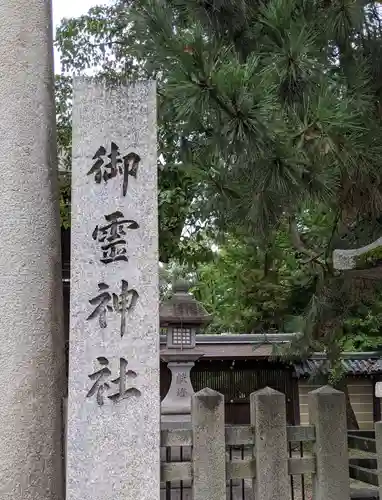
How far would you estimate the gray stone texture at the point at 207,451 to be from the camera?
3.86 metres

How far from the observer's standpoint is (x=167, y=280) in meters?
12.4

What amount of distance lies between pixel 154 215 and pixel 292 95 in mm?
1177

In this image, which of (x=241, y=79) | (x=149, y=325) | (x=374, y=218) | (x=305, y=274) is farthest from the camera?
(x=305, y=274)

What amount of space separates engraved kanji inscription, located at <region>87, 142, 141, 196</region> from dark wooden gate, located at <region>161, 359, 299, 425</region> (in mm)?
9646

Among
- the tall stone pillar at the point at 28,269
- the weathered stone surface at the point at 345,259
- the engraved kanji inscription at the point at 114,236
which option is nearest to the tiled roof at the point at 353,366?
the weathered stone surface at the point at 345,259

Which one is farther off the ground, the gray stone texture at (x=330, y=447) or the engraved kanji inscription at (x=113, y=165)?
the engraved kanji inscription at (x=113, y=165)

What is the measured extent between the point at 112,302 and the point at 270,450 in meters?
1.52

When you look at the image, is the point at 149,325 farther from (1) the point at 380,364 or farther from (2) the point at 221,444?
(1) the point at 380,364

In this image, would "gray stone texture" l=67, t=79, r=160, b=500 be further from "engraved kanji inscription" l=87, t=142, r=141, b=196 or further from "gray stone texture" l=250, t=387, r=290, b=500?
"gray stone texture" l=250, t=387, r=290, b=500

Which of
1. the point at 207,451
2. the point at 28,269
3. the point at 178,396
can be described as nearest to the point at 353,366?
the point at 178,396

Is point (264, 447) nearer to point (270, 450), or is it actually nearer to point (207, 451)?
point (270, 450)

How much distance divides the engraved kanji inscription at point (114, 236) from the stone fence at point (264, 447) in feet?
3.67

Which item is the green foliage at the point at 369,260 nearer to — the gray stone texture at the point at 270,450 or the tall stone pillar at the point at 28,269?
the gray stone texture at the point at 270,450

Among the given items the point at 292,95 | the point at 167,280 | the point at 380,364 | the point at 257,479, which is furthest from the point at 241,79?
the point at 380,364
